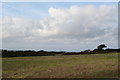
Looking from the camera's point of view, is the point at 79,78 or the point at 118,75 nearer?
the point at 79,78

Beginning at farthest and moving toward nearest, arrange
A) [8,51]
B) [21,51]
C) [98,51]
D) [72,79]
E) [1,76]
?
[98,51], [21,51], [8,51], [1,76], [72,79]

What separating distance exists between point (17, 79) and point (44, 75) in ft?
6.13

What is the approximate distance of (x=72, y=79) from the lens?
12.4 metres

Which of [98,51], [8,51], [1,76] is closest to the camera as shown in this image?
[1,76]

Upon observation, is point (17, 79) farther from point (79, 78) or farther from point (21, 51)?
point (21, 51)

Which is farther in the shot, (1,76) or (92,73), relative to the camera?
(92,73)

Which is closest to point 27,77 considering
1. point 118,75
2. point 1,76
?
point 1,76

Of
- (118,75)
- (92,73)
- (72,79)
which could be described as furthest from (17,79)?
(118,75)

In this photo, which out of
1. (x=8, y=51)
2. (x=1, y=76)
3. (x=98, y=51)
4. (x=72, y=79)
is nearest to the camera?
(x=72, y=79)

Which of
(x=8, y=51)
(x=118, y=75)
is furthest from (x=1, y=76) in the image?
(x=8, y=51)

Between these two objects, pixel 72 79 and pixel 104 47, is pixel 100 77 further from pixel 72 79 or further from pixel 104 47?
pixel 104 47

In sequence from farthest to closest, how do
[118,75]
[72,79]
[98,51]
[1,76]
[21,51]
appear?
[98,51]
[21,51]
[118,75]
[1,76]
[72,79]

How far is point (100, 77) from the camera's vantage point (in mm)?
13078

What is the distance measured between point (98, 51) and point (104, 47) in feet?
4.10
